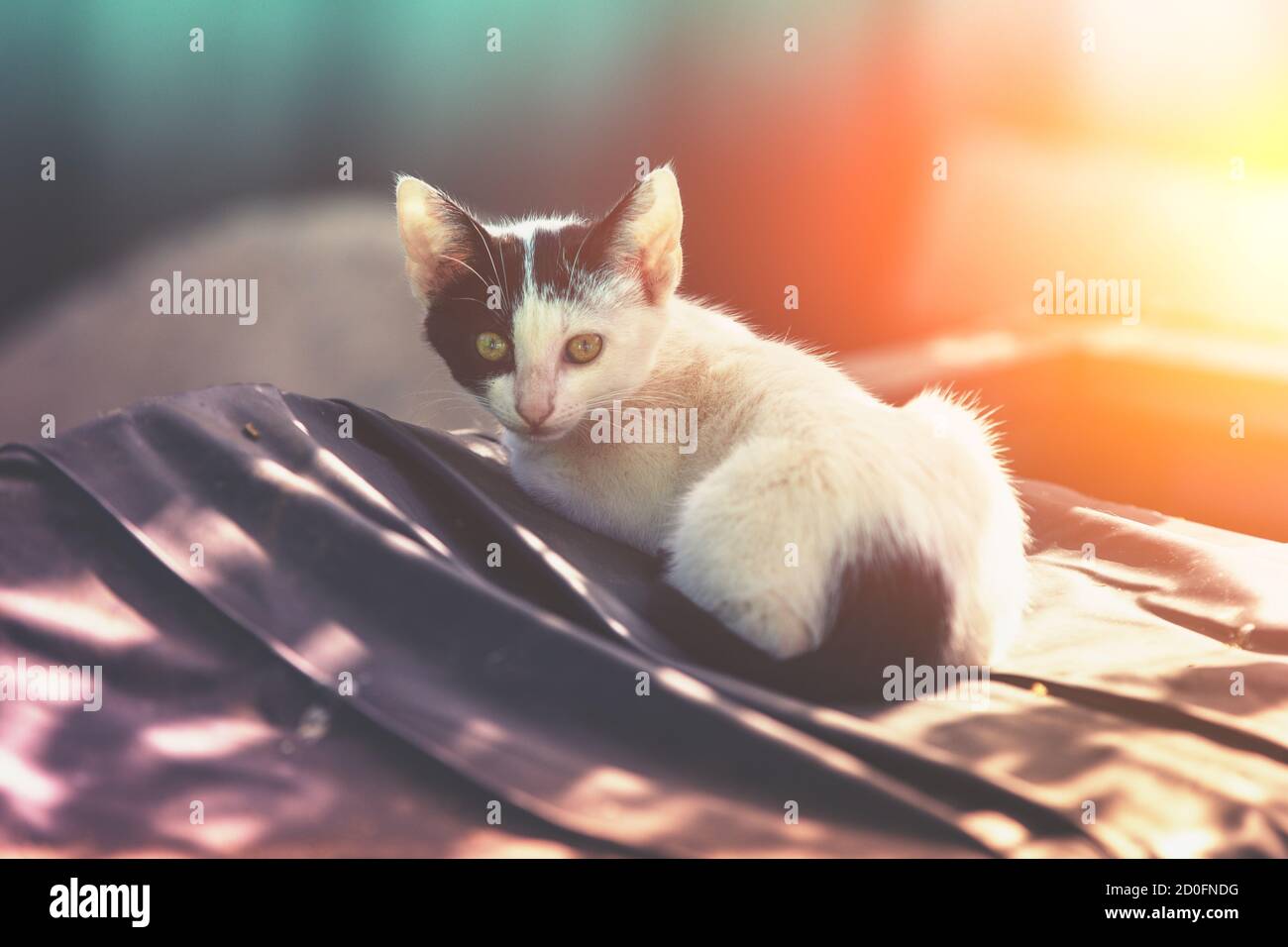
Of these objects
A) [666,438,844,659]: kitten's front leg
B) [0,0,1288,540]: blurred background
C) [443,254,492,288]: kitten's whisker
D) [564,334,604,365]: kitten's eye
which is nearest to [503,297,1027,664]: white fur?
[666,438,844,659]: kitten's front leg

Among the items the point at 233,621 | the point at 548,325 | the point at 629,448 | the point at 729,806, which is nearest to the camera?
the point at 729,806

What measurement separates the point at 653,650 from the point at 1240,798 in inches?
31.3

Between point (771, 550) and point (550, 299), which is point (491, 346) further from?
point (771, 550)

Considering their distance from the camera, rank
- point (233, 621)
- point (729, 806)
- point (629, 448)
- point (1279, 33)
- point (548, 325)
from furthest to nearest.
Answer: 1. point (1279, 33)
2. point (629, 448)
3. point (548, 325)
4. point (233, 621)
5. point (729, 806)

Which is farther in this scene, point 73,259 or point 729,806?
point 73,259

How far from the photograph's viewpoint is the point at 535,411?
1779 mm

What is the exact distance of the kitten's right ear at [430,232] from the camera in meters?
1.89

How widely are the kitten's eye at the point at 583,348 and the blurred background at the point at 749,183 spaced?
1620 millimetres

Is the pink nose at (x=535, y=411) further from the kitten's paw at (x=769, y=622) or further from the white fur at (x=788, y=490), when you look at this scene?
the kitten's paw at (x=769, y=622)

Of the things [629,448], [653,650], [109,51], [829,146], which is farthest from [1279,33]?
[109,51]

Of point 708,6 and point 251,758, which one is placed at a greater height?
point 708,6

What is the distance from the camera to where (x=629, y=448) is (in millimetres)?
1932

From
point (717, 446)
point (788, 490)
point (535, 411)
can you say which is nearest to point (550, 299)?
point (535, 411)

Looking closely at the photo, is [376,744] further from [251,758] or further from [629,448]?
[629,448]
